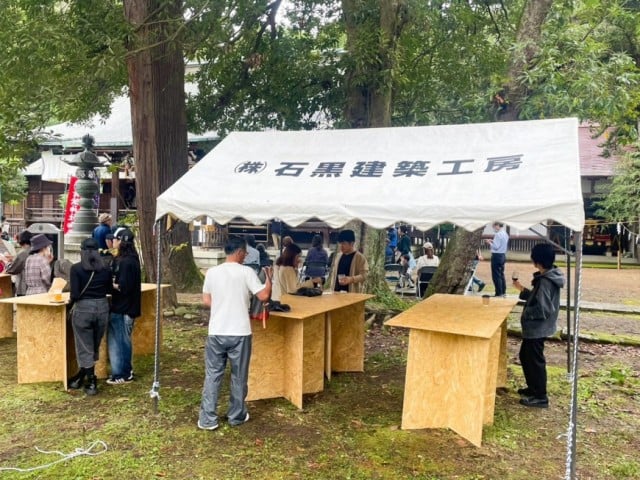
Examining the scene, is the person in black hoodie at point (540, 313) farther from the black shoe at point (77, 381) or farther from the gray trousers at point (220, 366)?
the black shoe at point (77, 381)

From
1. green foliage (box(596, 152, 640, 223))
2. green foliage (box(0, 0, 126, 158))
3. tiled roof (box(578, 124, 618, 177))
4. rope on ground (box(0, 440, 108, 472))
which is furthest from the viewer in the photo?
tiled roof (box(578, 124, 618, 177))

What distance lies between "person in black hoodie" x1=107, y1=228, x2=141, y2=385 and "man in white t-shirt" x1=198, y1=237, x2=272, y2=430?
4.63 ft

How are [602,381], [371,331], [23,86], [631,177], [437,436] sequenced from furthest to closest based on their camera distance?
1. [631,177]
2. [371,331]
3. [23,86]
4. [602,381]
5. [437,436]

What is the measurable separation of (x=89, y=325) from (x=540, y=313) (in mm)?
4670

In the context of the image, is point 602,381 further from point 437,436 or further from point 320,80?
point 320,80

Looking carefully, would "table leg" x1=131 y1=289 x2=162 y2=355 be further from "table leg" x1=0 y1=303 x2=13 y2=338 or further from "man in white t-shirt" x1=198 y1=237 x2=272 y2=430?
"man in white t-shirt" x1=198 y1=237 x2=272 y2=430

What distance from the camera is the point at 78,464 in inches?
162

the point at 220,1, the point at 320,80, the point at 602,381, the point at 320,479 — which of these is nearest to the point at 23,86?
the point at 220,1

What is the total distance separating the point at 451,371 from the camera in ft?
15.7

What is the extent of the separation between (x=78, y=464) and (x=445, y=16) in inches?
375

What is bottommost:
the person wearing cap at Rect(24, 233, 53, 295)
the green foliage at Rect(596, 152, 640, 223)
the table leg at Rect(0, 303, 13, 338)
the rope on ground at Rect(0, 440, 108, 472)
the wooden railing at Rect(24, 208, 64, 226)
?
the rope on ground at Rect(0, 440, 108, 472)

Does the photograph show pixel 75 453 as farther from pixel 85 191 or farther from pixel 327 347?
pixel 85 191

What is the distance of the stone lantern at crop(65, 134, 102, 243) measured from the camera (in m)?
11.8

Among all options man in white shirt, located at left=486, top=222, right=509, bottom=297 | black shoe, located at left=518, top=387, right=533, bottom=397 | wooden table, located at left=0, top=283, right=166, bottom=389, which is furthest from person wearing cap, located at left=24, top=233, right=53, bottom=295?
man in white shirt, located at left=486, top=222, right=509, bottom=297
